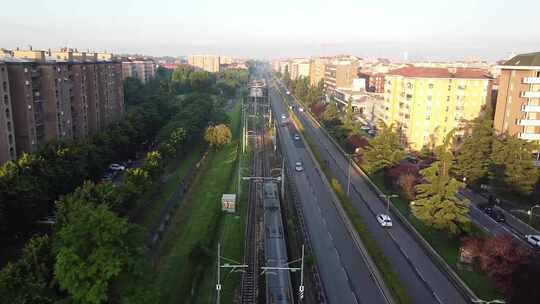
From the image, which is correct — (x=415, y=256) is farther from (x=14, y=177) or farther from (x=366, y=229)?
(x=14, y=177)

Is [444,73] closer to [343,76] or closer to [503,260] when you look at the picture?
[503,260]

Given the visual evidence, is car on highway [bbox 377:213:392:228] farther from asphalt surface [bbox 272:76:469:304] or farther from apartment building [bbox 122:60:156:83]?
apartment building [bbox 122:60:156:83]

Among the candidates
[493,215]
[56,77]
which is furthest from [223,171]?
[493,215]

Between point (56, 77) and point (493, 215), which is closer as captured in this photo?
point (493, 215)

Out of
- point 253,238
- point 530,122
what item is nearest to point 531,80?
point 530,122

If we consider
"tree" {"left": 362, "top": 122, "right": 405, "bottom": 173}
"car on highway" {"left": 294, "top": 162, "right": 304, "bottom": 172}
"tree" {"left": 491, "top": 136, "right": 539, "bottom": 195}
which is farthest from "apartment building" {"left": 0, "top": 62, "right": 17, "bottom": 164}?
"tree" {"left": 491, "top": 136, "right": 539, "bottom": 195}

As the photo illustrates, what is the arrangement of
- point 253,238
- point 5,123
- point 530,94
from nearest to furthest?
1. point 253,238
2. point 5,123
3. point 530,94
